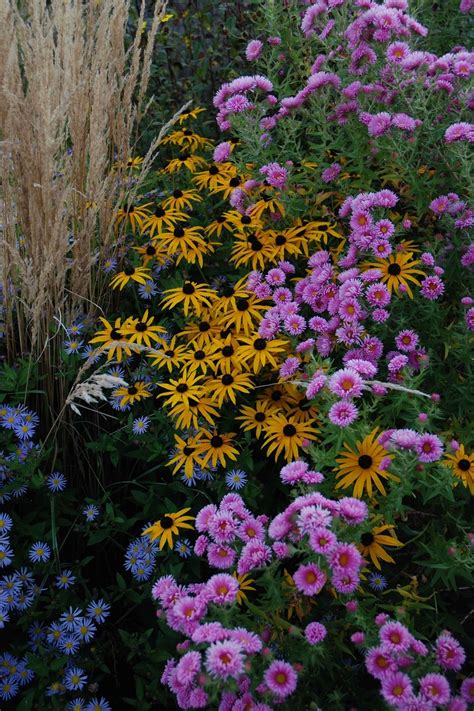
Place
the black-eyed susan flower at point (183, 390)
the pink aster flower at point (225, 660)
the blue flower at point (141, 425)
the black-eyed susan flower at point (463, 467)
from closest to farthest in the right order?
1. the pink aster flower at point (225, 660)
2. the black-eyed susan flower at point (463, 467)
3. the black-eyed susan flower at point (183, 390)
4. the blue flower at point (141, 425)

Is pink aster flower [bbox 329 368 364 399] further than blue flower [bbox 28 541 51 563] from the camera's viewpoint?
No

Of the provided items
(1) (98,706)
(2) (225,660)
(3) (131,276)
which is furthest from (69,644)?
(3) (131,276)

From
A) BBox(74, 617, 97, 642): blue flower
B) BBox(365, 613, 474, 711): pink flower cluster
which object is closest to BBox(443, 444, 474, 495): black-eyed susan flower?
BBox(365, 613, 474, 711): pink flower cluster

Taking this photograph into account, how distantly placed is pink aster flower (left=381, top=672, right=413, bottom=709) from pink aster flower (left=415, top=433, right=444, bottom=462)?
1.36 feet

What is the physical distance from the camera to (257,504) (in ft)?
6.75

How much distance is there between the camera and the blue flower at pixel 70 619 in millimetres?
1922

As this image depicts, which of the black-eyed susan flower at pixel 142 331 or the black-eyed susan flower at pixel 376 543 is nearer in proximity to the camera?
the black-eyed susan flower at pixel 376 543

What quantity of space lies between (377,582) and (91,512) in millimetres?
846

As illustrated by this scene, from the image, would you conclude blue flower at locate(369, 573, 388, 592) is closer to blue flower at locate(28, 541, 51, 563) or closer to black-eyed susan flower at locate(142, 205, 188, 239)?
blue flower at locate(28, 541, 51, 563)

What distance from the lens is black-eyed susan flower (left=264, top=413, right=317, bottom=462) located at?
196cm

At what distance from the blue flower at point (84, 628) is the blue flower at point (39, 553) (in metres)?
0.19

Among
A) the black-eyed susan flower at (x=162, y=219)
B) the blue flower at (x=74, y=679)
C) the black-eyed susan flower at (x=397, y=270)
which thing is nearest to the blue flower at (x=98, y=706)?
the blue flower at (x=74, y=679)

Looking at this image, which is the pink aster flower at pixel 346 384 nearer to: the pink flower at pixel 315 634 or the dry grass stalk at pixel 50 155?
the pink flower at pixel 315 634

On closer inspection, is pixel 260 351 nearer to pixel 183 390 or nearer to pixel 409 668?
pixel 183 390
